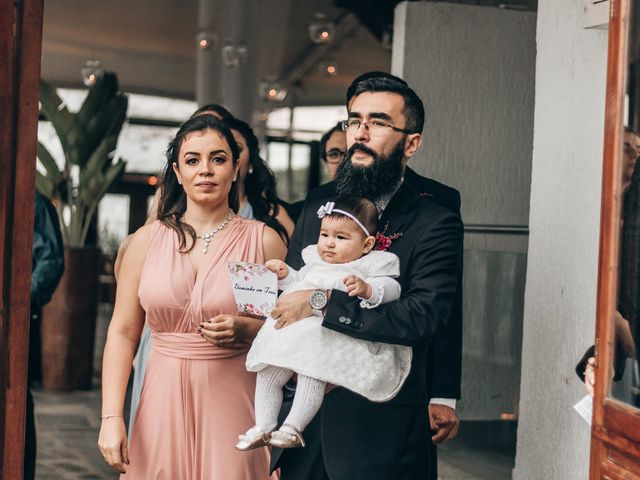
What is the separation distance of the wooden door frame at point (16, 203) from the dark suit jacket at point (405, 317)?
83 centimetres

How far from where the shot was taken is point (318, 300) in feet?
9.17

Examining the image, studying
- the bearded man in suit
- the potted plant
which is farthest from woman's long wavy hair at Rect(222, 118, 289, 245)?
the potted plant

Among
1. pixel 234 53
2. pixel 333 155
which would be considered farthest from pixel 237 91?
Result: pixel 333 155

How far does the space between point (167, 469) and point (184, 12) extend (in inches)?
432

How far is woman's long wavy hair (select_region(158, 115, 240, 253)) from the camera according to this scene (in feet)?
11.1

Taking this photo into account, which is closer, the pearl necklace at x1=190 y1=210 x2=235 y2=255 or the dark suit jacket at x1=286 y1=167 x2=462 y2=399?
the dark suit jacket at x1=286 y1=167 x2=462 y2=399

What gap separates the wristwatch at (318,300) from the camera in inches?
110

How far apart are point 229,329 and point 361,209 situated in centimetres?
61

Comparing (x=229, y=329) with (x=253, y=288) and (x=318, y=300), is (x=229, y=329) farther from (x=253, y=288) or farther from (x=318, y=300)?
(x=318, y=300)

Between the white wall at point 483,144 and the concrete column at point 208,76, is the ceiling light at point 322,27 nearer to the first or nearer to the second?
the concrete column at point 208,76

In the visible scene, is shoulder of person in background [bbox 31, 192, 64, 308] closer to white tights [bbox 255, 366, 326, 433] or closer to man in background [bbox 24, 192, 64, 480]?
man in background [bbox 24, 192, 64, 480]

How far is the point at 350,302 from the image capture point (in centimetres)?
274

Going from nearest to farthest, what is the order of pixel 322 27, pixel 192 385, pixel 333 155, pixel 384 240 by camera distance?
1. pixel 384 240
2. pixel 192 385
3. pixel 333 155
4. pixel 322 27

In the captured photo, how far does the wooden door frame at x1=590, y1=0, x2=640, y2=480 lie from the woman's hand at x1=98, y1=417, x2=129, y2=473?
1421 millimetres
